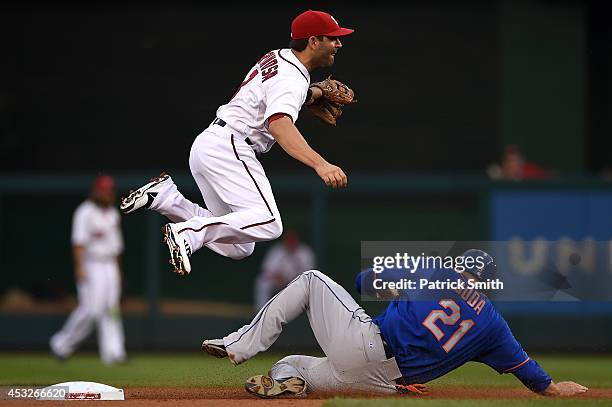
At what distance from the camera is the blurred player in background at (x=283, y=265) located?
12867mm

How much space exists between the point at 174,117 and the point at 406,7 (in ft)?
11.1

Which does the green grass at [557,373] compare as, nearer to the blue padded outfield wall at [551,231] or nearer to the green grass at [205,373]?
the green grass at [205,373]

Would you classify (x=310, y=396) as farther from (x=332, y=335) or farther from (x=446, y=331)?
(x=446, y=331)

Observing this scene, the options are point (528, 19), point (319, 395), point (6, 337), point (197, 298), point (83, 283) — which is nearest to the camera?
point (319, 395)

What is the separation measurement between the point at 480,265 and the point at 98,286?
19.5ft

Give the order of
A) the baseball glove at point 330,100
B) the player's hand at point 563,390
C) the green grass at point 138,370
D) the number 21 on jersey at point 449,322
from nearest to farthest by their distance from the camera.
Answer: the number 21 on jersey at point 449,322
the player's hand at point 563,390
the baseball glove at point 330,100
the green grass at point 138,370

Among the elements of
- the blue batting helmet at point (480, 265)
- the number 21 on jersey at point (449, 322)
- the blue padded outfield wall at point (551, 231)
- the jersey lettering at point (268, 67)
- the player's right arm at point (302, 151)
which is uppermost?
the jersey lettering at point (268, 67)

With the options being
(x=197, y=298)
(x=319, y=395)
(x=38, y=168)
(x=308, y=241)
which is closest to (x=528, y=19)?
(x=308, y=241)

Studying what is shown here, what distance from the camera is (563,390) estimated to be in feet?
20.4

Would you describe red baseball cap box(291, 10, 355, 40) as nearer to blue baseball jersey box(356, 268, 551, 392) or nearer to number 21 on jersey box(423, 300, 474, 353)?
blue baseball jersey box(356, 268, 551, 392)

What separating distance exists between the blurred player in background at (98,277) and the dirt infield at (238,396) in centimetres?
395

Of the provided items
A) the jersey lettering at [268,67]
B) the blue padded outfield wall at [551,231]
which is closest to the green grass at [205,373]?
the blue padded outfield wall at [551,231]

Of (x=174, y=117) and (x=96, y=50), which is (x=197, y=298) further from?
(x=96, y=50)

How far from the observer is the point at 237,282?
44.1 ft
